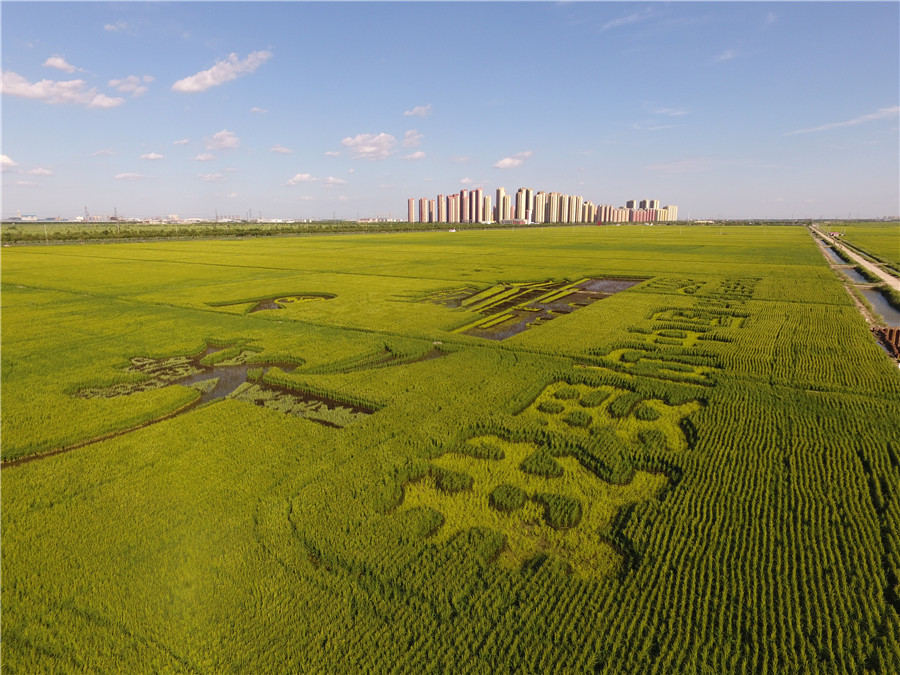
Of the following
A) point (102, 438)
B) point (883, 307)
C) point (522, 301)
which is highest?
point (522, 301)

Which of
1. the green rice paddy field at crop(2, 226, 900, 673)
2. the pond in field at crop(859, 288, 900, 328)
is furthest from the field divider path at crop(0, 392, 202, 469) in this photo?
the pond in field at crop(859, 288, 900, 328)

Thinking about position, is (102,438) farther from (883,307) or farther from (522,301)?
(883,307)

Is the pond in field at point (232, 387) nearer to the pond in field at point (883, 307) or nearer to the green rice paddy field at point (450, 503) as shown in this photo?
the green rice paddy field at point (450, 503)

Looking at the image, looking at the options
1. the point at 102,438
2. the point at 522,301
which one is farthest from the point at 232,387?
the point at 522,301

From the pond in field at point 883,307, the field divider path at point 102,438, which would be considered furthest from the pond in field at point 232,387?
the pond in field at point 883,307

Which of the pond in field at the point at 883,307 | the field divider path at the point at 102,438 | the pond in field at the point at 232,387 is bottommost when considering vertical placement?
the field divider path at the point at 102,438

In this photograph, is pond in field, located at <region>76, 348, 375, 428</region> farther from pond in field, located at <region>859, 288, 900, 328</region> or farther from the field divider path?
pond in field, located at <region>859, 288, 900, 328</region>
